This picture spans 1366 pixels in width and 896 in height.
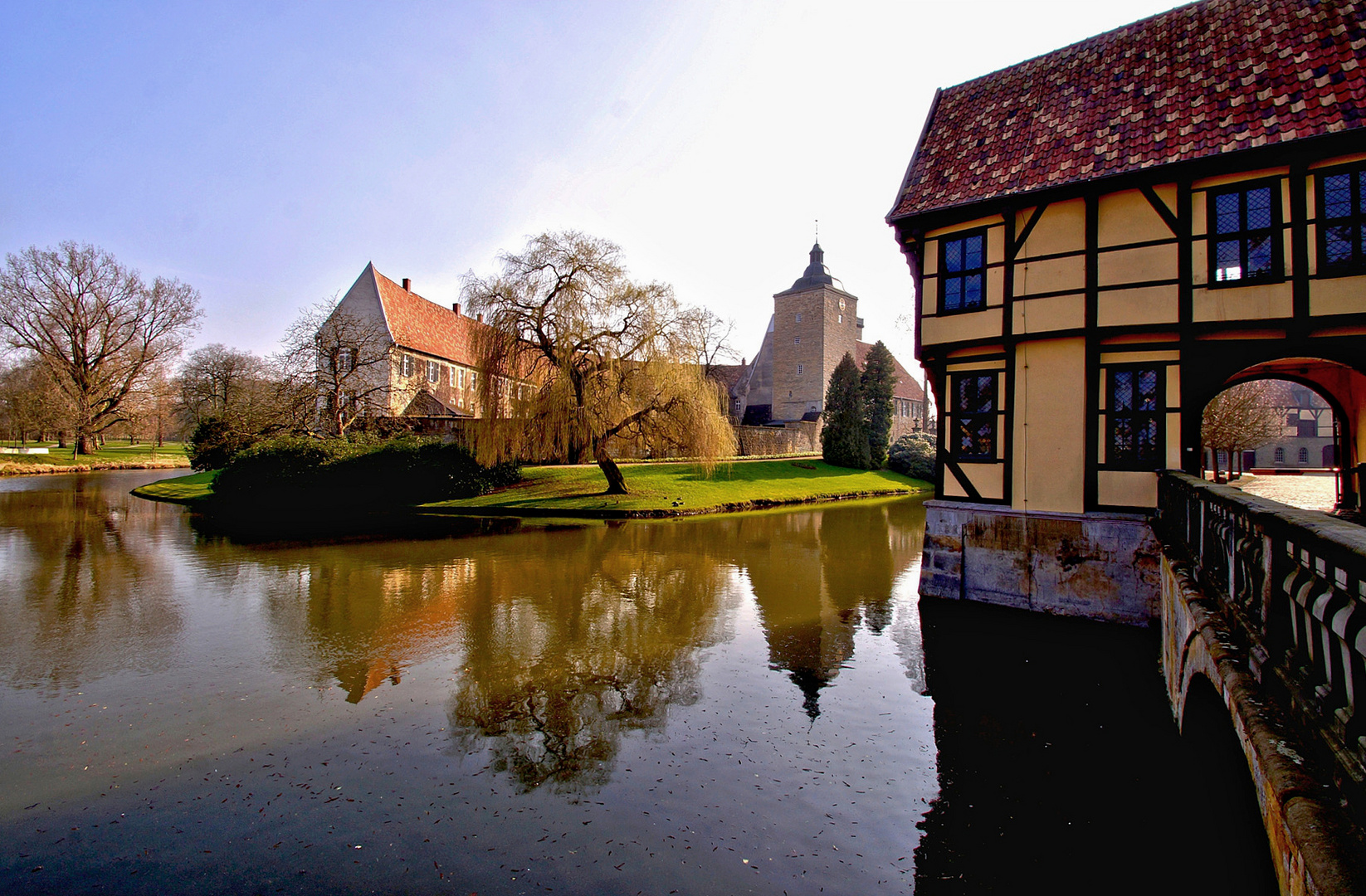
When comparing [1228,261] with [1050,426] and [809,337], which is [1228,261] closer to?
[1050,426]

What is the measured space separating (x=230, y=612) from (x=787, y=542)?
12.3 m

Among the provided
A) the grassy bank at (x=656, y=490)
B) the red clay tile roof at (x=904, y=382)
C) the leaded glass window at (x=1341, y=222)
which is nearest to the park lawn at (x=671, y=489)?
the grassy bank at (x=656, y=490)

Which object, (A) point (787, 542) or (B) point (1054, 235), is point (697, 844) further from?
(A) point (787, 542)

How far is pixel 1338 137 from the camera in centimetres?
801

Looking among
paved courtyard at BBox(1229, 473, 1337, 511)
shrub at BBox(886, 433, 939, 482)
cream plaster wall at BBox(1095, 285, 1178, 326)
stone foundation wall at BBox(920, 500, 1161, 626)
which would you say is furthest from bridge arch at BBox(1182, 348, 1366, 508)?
shrub at BBox(886, 433, 939, 482)

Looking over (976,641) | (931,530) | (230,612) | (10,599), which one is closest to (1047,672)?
(976,641)

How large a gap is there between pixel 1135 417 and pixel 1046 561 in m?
2.49

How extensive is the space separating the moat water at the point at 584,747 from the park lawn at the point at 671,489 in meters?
12.0

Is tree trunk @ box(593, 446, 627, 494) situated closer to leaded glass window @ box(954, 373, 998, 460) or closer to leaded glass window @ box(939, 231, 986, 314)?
leaded glass window @ box(954, 373, 998, 460)

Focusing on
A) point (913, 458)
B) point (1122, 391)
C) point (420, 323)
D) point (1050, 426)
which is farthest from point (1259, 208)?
point (420, 323)

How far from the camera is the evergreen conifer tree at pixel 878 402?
133ft

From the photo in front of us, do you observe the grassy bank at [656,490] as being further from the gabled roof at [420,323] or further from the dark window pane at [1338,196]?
the dark window pane at [1338,196]

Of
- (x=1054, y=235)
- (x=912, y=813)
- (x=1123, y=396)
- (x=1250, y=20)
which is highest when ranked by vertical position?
(x=1250, y=20)

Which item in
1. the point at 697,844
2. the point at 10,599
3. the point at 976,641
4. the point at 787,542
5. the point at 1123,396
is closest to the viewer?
the point at 697,844
